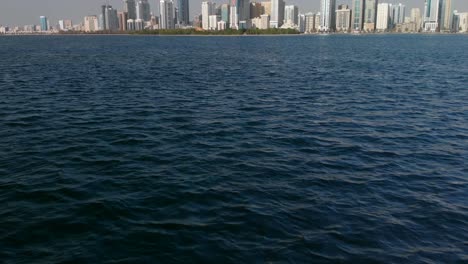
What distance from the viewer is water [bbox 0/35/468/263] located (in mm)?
11570

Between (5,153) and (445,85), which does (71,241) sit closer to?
(5,153)

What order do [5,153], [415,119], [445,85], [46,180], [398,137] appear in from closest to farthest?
1. [46,180]
2. [5,153]
3. [398,137]
4. [415,119]
5. [445,85]

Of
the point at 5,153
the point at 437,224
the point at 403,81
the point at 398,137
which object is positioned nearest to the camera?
the point at 437,224

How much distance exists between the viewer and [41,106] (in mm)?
30625

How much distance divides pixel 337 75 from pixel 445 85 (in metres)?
12.8

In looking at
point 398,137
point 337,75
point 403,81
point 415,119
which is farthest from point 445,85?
point 398,137

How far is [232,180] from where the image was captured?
645 inches

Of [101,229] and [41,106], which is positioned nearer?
[101,229]

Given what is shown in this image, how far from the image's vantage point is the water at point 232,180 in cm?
1157

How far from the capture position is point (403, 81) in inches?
1844

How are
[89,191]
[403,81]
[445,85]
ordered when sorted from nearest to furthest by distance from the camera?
[89,191], [445,85], [403,81]

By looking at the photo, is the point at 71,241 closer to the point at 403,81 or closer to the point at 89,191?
the point at 89,191

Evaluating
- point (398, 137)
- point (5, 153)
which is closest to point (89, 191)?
point (5, 153)

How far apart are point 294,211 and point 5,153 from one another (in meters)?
13.3
